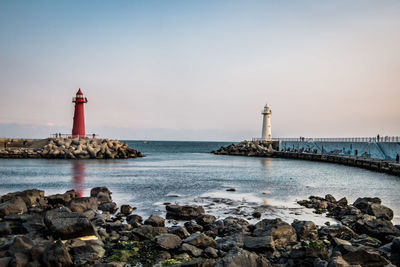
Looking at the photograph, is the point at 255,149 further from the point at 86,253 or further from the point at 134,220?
the point at 86,253

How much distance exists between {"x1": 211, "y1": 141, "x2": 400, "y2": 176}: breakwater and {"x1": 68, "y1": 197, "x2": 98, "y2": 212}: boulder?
24.0 meters

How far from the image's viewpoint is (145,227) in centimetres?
922

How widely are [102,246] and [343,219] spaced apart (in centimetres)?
786

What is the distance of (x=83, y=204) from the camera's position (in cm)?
Result: 1255

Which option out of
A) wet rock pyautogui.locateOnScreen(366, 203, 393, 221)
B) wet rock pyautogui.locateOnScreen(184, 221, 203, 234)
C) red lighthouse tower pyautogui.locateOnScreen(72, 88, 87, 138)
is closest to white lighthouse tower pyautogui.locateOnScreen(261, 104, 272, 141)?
red lighthouse tower pyautogui.locateOnScreen(72, 88, 87, 138)

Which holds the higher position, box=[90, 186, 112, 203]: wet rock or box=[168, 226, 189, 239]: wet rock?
box=[168, 226, 189, 239]: wet rock

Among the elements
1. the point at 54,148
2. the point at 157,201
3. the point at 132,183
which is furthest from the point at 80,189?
the point at 54,148

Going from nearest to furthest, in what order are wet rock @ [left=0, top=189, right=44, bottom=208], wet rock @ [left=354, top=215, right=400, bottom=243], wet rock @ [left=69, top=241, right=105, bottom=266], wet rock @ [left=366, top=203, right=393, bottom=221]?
wet rock @ [left=69, top=241, right=105, bottom=266], wet rock @ [left=354, top=215, right=400, bottom=243], wet rock @ [left=366, top=203, right=393, bottom=221], wet rock @ [left=0, top=189, right=44, bottom=208]

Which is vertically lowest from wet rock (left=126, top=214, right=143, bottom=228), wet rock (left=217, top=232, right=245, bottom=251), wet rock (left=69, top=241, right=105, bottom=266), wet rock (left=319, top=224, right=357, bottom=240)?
wet rock (left=126, top=214, right=143, bottom=228)

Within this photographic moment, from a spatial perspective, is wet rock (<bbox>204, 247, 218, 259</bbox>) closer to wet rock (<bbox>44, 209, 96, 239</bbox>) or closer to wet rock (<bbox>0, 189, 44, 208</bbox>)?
wet rock (<bbox>44, 209, 96, 239</bbox>)

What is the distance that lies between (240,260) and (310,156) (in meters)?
45.4

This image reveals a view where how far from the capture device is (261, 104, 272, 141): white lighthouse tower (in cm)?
6494

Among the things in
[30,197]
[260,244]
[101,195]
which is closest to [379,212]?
[260,244]

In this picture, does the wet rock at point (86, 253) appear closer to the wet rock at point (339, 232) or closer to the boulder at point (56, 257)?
the boulder at point (56, 257)
